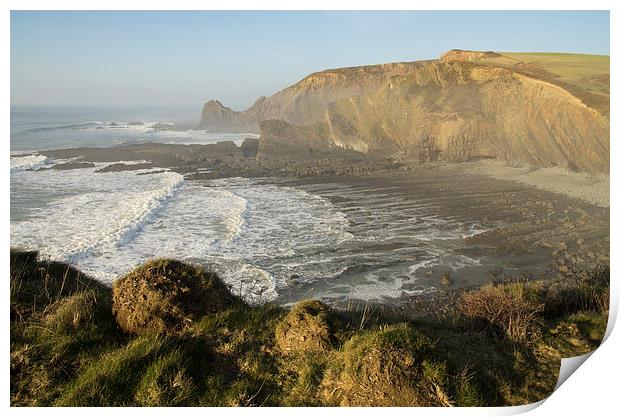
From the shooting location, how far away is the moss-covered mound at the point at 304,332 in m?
4.45

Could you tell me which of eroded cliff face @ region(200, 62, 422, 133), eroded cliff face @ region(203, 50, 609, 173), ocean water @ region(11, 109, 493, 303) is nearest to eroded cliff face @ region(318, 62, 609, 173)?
eroded cliff face @ region(203, 50, 609, 173)

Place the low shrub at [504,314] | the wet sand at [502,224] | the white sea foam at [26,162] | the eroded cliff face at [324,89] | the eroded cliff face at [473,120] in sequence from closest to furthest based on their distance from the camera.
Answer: the low shrub at [504,314] < the wet sand at [502,224] < the eroded cliff face at [473,120] < the white sea foam at [26,162] < the eroded cliff face at [324,89]

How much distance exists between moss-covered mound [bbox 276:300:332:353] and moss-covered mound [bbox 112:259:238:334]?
2.60 feet

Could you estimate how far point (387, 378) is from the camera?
153 inches

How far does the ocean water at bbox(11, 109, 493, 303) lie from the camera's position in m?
10.3

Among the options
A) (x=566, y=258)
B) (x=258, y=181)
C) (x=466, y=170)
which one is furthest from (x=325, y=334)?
(x=466, y=170)

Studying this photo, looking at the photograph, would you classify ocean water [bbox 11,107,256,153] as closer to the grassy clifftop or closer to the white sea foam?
the white sea foam

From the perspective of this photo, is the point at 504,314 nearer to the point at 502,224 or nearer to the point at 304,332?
the point at 304,332

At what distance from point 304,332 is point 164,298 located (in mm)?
1441

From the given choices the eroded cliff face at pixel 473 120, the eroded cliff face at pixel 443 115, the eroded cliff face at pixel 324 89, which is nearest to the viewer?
the eroded cliff face at pixel 473 120

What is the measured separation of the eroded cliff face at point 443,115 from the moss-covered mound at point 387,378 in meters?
10.8

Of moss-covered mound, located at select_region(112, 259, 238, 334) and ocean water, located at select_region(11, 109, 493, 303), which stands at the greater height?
moss-covered mound, located at select_region(112, 259, 238, 334)

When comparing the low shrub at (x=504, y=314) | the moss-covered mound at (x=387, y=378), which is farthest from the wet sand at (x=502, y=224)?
the moss-covered mound at (x=387, y=378)

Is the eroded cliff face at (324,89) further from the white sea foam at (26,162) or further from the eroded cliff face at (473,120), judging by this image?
the white sea foam at (26,162)
